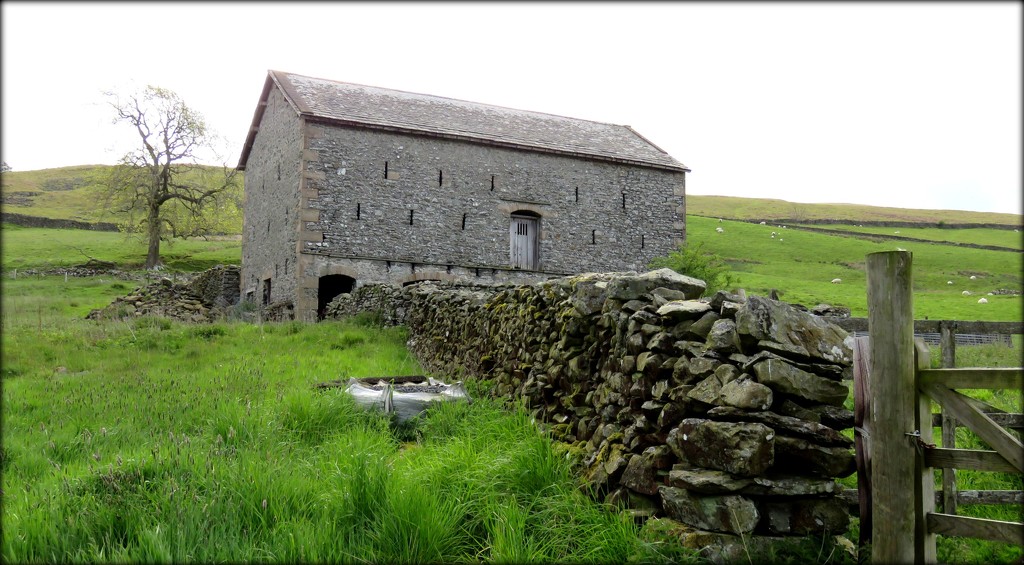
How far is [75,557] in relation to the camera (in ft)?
11.9

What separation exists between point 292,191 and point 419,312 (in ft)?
32.4

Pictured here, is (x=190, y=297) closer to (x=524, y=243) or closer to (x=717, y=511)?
(x=524, y=243)

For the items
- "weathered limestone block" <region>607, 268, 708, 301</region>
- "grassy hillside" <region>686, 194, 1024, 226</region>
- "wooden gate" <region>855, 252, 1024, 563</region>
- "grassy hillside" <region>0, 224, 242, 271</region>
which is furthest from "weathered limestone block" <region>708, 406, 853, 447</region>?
"grassy hillside" <region>686, 194, 1024, 226</region>

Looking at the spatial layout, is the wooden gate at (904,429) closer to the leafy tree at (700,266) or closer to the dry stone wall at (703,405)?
the dry stone wall at (703,405)

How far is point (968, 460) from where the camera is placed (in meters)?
3.10

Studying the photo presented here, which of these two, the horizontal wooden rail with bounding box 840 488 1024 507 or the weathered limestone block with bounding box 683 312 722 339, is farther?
the horizontal wooden rail with bounding box 840 488 1024 507

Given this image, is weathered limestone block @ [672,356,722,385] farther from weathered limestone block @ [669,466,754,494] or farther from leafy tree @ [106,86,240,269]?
leafy tree @ [106,86,240,269]

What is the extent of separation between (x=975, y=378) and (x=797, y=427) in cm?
97

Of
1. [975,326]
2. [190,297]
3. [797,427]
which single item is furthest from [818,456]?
[190,297]

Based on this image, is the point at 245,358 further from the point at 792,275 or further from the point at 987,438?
the point at 792,275

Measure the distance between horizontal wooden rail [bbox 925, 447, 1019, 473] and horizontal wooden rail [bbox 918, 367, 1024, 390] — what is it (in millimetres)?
334

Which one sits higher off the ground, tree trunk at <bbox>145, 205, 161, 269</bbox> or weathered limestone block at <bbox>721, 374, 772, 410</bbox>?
tree trunk at <bbox>145, 205, 161, 269</bbox>

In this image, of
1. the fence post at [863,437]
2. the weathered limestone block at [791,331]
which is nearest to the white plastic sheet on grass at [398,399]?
the weathered limestone block at [791,331]

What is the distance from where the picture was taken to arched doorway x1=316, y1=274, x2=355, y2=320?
2044cm
